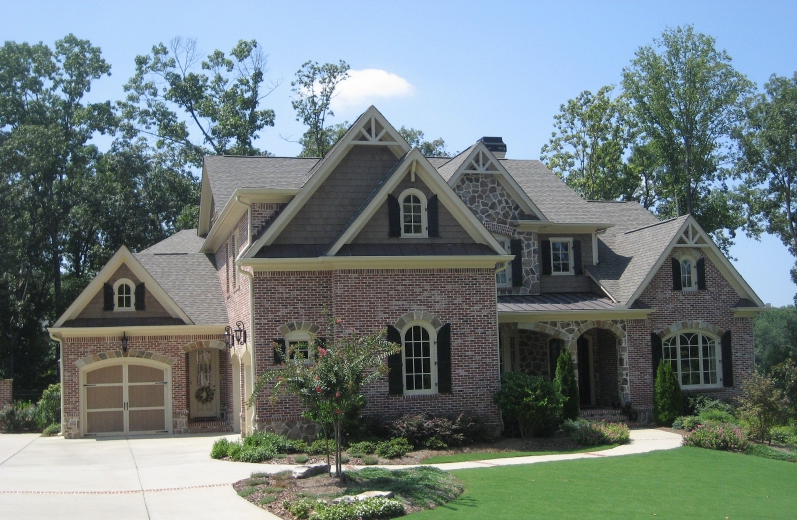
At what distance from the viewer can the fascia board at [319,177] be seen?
20375 mm

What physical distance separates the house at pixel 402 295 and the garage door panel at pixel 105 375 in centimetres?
4

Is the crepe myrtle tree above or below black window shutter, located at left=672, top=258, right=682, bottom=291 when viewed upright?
below

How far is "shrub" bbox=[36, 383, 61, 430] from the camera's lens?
26.7 m

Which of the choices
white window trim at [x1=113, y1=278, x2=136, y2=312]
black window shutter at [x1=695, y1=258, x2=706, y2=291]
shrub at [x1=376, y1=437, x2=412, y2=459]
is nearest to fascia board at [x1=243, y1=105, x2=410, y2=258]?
shrub at [x1=376, y1=437, x2=412, y2=459]

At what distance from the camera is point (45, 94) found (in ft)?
141

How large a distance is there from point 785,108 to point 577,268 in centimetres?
2076

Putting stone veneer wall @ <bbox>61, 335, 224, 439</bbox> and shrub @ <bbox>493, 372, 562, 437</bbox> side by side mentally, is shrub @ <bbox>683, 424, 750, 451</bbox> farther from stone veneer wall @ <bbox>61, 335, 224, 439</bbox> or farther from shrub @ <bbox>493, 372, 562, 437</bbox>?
stone veneer wall @ <bbox>61, 335, 224, 439</bbox>

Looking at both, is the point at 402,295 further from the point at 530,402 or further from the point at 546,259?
the point at 546,259

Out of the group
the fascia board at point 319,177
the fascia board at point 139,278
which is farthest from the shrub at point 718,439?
the fascia board at point 139,278

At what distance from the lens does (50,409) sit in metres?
26.8

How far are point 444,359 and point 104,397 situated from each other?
1059 centimetres

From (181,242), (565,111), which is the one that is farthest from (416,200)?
(565,111)

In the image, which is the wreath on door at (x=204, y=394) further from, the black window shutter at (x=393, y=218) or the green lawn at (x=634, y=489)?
the green lawn at (x=634, y=489)

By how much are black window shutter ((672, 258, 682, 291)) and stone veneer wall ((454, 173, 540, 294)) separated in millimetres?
4023
